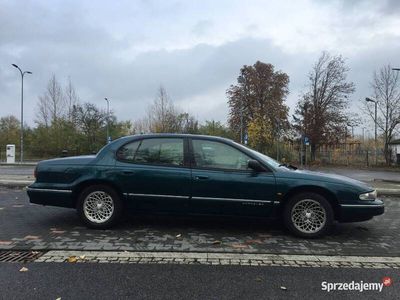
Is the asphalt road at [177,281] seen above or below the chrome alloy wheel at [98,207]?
below

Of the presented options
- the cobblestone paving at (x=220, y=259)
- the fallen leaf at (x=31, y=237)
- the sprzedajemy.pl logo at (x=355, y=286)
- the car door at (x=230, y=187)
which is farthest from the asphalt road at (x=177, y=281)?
the car door at (x=230, y=187)

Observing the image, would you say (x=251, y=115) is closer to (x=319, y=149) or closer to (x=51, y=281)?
(x=319, y=149)

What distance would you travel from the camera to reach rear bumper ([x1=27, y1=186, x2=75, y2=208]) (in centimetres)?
707

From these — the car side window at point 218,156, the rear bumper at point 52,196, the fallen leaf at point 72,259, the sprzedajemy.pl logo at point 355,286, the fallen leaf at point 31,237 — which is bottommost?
the sprzedajemy.pl logo at point 355,286

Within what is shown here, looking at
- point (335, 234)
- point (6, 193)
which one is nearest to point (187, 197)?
point (335, 234)

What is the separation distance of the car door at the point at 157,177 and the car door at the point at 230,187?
0.62 feet

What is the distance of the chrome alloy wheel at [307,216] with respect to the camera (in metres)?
6.68

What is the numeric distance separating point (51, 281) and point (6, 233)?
8.24ft

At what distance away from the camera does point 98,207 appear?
7.02 meters

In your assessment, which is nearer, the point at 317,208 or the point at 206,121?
the point at 317,208

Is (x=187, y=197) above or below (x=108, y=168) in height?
below

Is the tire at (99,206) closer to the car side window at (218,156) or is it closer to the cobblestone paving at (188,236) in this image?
the cobblestone paving at (188,236)

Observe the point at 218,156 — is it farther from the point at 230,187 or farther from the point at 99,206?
the point at 99,206

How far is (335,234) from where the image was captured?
23.2 ft
